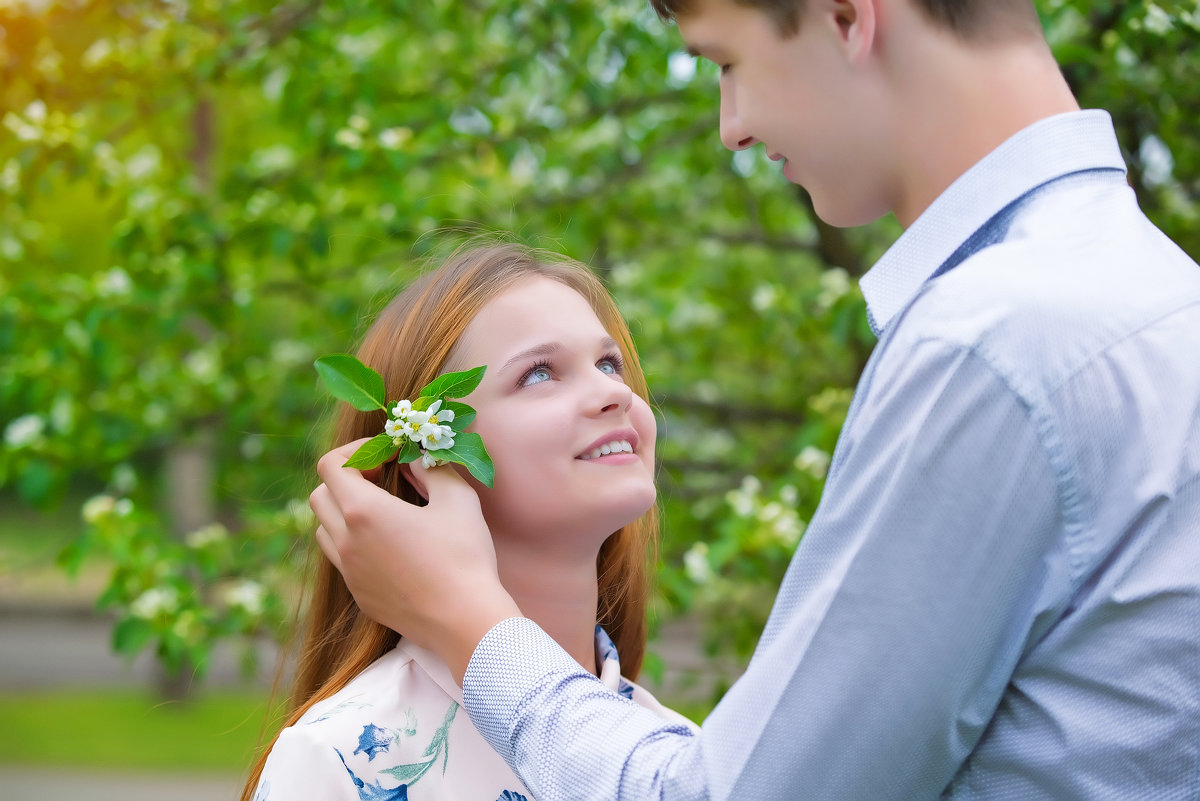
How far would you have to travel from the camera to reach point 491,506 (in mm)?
1751

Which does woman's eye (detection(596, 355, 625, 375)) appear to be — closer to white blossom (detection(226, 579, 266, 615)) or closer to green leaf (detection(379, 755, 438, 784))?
green leaf (detection(379, 755, 438, 784))

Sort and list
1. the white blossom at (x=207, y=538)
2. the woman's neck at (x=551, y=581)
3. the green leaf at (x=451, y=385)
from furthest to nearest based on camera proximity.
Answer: the white blossom at (x=207, y=538) → the woman's neck at (x=551, y=581) → the green leaf at (x=451, y=385)

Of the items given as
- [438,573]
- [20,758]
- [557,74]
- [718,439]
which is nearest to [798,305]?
[718,439]

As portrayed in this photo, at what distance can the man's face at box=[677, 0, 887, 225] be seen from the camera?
3.75ft

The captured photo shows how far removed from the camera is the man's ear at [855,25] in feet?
3.63

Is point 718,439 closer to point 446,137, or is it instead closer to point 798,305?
point 798,305

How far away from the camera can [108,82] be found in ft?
12.9

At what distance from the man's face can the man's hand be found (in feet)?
2.05

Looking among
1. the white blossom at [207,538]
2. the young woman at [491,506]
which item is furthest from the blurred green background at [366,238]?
the young woman at [491,506]

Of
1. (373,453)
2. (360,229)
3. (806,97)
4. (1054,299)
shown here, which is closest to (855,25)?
(806,97)

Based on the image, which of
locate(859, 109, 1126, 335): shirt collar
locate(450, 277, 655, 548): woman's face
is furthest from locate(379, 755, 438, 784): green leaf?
locate(859, 109, 1126, 335): shirt collar

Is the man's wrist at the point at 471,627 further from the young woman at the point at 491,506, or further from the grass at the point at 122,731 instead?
the grass at the point at 122,731

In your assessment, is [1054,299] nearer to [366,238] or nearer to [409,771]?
[409,771]

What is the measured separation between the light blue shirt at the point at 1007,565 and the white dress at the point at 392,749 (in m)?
0.62
